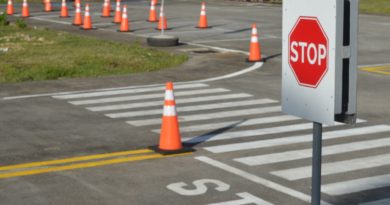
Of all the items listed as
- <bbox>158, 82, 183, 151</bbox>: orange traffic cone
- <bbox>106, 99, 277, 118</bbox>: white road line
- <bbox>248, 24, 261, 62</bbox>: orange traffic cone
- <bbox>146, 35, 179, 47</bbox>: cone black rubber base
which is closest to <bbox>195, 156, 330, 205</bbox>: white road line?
<bbox>158, 82, 183, 151</bbox>: orange traffic cone

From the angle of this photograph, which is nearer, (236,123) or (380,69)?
(236,123)

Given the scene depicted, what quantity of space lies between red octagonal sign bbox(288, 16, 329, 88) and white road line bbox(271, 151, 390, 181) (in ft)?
15.8

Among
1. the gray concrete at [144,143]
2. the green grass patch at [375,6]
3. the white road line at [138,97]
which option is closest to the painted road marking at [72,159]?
the gray concrete at [144,143]

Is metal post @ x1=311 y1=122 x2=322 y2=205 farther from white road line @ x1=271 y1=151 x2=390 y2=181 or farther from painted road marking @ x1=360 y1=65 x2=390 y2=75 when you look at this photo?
painted road marking @ x1=360 y1=65 x2=390 y2=75

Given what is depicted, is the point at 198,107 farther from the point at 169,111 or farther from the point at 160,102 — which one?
the point at 169,111

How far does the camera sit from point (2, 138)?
12656mm

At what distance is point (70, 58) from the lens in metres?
A: 22.4

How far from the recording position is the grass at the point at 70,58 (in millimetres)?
19844

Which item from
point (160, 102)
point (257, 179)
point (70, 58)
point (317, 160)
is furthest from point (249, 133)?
point (70, 58)

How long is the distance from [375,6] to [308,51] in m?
37.2

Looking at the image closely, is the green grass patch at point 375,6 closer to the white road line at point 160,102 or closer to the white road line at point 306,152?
the white road line at point 160,102

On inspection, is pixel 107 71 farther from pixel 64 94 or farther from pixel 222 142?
pixel 222 142

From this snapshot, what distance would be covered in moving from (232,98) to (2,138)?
5.03 metres

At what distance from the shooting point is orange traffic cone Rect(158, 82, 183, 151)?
1160 centimetres
